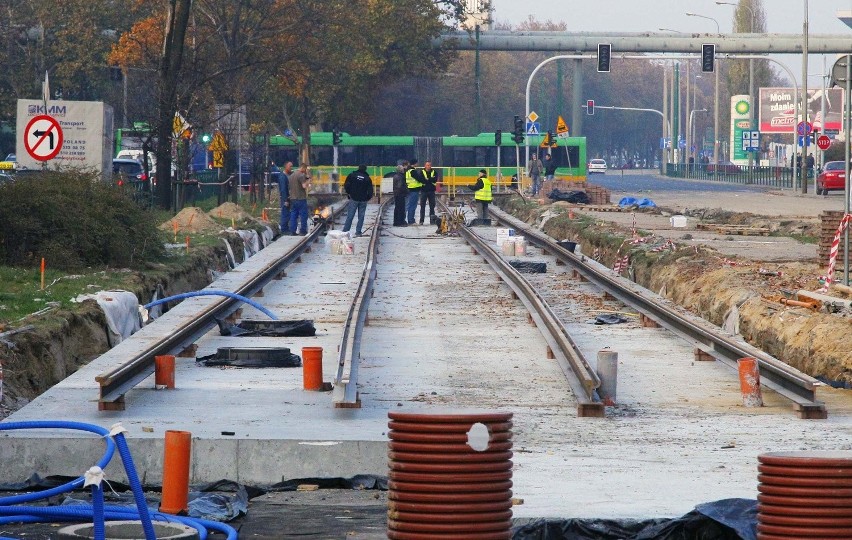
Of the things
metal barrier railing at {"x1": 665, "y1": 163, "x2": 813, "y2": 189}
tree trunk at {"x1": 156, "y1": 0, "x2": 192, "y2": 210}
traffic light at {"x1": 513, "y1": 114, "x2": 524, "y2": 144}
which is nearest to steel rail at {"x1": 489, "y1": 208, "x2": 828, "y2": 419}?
tree trunk at {"x1": 156, "y1": 0, "x2": 192, "y2": 210}

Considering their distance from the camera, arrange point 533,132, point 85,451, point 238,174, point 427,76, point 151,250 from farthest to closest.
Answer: point 427,76, point 533,132, point 238,174, point 151,250, point 85,451

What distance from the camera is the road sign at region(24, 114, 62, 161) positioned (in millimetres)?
22016

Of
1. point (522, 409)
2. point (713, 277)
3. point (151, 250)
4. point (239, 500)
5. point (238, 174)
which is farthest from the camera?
point (238, 174)

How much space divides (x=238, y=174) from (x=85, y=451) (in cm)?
3643

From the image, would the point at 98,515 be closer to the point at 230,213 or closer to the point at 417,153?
the point at 230,213

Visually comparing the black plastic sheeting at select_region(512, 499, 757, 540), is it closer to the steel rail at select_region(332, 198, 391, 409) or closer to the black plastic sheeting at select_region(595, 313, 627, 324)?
the steel rail at select_region(332, 198, 391, 409)

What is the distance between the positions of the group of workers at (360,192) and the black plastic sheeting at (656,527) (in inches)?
996

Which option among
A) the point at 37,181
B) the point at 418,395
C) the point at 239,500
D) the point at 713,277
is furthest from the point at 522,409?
the point at 37,181

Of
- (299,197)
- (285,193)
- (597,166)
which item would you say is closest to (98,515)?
(299,197)

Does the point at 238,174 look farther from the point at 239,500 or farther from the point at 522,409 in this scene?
the point at 239,500

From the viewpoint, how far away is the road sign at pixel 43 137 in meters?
22.0

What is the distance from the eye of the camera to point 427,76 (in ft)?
254

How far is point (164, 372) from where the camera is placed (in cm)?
1315

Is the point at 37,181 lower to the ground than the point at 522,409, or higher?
higher
